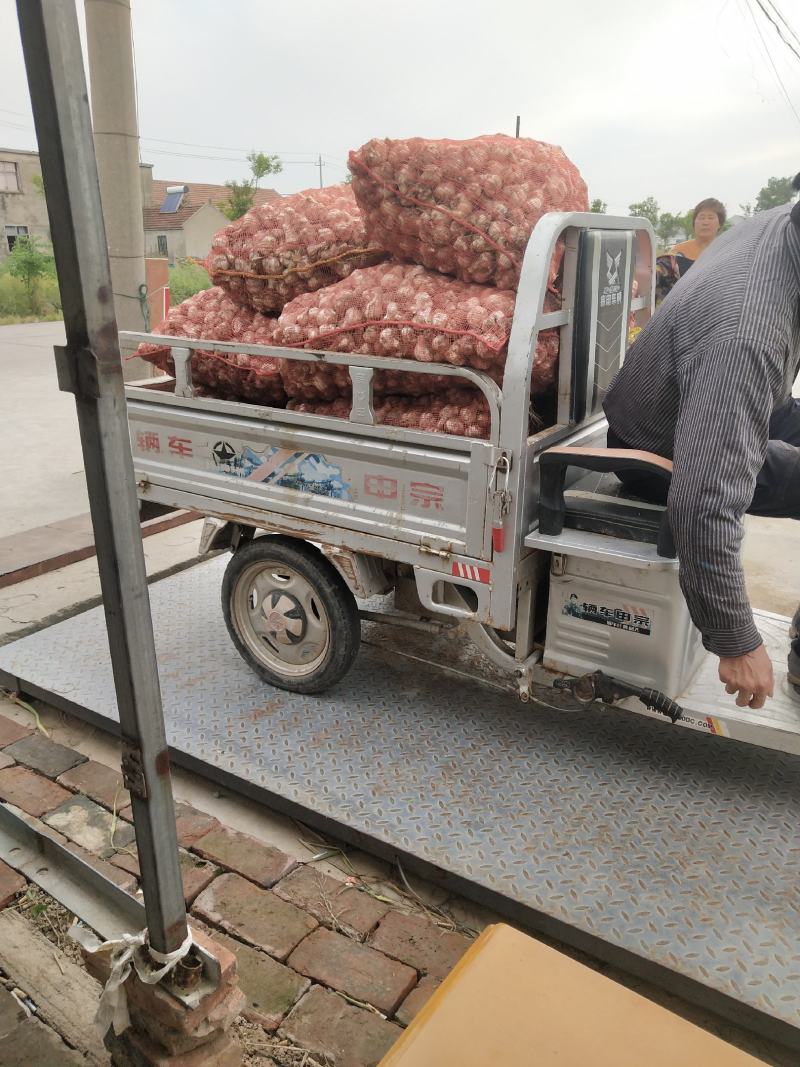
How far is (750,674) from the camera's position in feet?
7.41

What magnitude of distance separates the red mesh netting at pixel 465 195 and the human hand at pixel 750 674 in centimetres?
139

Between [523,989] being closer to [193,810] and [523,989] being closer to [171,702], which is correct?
[193,810]

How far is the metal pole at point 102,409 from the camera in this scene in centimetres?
122

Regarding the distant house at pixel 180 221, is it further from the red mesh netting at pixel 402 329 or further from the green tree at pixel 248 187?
the red mesh netting at pixel 402 329

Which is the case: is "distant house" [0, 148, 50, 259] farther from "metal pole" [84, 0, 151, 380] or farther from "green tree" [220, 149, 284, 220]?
"metal pole" [84, 0, 151, 380]

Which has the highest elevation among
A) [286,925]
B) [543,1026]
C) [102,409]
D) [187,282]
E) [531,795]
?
[102,409]

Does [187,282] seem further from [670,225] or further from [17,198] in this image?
[670,225]

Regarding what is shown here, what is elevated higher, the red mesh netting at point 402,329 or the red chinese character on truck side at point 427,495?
the red mesh netting at point 402,329

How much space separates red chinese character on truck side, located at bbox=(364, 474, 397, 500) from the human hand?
1.23m

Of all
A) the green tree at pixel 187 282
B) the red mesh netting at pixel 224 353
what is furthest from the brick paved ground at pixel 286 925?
the green tree at pixel 187 282

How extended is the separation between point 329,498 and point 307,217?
4.03 feet

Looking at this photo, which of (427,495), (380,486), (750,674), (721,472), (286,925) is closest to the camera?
(721,472)

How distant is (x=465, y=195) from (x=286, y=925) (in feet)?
8.06

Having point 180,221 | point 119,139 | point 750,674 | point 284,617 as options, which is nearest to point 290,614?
point 284,617
